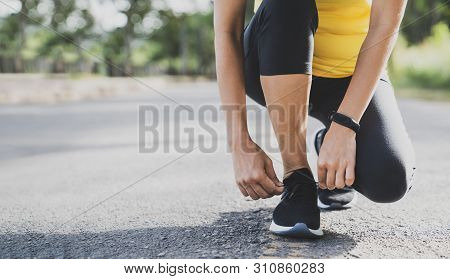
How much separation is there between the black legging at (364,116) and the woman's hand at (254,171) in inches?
7.1

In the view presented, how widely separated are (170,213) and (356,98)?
589 millimetres

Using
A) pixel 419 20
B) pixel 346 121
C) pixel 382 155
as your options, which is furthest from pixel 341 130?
pixel 419 20

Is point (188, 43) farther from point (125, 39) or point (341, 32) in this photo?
point (341, 32)

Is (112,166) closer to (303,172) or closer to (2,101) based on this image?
(303,172)

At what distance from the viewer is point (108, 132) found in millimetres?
3400

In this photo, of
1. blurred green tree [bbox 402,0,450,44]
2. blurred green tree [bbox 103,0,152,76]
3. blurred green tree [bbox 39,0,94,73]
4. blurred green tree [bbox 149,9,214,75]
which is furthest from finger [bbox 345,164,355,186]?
blurred green tree [bbox 149,9,214,75]

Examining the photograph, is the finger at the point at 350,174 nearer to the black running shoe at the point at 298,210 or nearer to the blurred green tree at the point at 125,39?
the black running shoe at the point at 298,210

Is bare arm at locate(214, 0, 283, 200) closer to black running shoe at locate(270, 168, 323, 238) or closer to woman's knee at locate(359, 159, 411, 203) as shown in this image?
black running shoe at locate(270, 168, 323, 238)

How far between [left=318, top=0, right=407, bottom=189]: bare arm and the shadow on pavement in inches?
5.3

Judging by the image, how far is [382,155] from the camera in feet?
3.51

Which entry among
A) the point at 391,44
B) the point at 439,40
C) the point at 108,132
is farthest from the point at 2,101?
the point at 439,40

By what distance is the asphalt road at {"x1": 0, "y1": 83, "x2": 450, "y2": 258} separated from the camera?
3.39 feet

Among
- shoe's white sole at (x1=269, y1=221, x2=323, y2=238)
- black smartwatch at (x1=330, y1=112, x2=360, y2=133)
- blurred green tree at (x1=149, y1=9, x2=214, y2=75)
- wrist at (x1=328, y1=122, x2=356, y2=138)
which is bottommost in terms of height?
blurred green tree at (x1=149, y1=9, x2=214, y2=75)

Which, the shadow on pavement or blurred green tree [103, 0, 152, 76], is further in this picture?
blurred green tree [103, 0, 152, 76]
